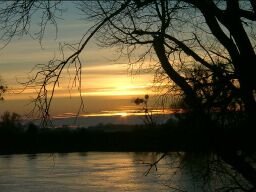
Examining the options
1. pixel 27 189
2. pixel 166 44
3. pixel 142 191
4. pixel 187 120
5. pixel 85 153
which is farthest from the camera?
pixel 85 153

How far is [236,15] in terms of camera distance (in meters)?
5.25

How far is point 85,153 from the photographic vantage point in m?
61.7

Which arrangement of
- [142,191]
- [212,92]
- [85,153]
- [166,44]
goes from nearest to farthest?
[212,92], [166,44], [142,191], [85,153]

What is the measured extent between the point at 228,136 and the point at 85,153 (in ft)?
185

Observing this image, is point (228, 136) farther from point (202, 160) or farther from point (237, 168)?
point (202, 160)

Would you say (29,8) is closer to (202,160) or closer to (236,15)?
(236,15)

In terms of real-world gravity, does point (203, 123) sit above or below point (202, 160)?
above

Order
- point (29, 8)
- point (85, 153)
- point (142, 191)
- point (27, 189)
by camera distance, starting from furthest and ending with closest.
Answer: point (85, 153) < point (27, 189) < point (142, 191) < point (29, 8)

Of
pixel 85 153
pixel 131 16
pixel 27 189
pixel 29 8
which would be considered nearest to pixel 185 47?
pixel 131 16

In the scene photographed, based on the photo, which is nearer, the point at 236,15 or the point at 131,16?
the point at 236,15

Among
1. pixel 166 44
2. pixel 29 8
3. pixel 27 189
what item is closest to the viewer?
pixel 29 8

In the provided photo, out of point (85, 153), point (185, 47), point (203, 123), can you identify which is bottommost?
point (85, 153)

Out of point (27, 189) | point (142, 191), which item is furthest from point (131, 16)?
point (27, 189)

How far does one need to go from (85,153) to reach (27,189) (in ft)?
123
